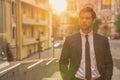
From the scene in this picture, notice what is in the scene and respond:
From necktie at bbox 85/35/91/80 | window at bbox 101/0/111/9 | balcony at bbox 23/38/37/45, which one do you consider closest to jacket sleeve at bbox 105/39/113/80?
necktie at bbox 85/35/91/80

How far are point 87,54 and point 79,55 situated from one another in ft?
0.26

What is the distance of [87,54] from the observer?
4.02 metres

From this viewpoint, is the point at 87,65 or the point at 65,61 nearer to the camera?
the point at 87,65

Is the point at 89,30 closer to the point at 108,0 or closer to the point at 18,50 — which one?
the point at 18,50

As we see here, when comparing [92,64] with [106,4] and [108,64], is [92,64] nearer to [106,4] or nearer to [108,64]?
[108,64]

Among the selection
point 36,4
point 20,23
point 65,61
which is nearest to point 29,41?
point 20,23

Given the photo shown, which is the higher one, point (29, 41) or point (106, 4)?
point (106, 4)

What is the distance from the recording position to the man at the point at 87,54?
13.2ft

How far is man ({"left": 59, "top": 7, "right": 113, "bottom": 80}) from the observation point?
4016mm

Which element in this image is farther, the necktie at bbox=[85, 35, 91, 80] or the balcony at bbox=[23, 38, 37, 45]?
the balcony at bbox=[23, 38, 37, 45]

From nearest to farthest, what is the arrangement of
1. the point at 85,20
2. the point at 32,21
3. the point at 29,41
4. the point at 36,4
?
the point at 85,20 → the point at 29,41 → the point at 32,21 → the point at 36,4

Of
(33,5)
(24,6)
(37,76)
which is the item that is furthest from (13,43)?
(37,76)

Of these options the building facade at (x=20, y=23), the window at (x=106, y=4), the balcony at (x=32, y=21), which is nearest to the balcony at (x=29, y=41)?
the building facade at (x=20, y=23)

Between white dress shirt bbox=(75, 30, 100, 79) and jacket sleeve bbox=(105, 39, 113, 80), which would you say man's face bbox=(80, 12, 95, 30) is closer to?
white dress shirt bbox=(75, 30, 100, 79)
